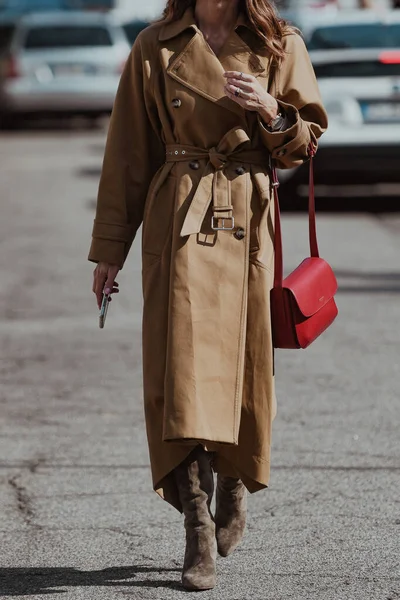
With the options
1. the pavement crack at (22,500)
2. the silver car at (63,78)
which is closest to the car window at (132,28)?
the silver car at (63,78)

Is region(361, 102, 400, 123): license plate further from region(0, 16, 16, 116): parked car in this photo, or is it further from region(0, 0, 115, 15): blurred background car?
region(0, 0, 115, 15): blurred background car

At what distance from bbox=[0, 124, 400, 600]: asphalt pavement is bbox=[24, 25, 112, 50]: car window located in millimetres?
12867

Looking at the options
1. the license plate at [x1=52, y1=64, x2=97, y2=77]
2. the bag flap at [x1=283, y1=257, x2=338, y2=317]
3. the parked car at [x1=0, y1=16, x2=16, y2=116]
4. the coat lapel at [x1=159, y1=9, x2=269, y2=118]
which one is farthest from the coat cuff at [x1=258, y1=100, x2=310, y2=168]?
the parked car at [x1=0, y1=16, x2=16, y2=116]

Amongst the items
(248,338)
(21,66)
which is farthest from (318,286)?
(21,66)

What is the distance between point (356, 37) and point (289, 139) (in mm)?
9314

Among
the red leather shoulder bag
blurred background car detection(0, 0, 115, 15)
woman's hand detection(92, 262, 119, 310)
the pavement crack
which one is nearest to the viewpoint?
the red leather shoulder bag

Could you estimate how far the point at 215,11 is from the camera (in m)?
3.95

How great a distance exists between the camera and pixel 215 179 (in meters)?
3.94

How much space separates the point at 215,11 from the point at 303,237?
7387 mm

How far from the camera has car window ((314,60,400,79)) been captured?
40.7 feet

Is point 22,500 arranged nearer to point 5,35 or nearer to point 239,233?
point 239,233

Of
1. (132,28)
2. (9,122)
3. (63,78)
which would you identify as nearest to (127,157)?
(63,78)

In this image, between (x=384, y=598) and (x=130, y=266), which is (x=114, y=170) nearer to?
(x=384, y=598)

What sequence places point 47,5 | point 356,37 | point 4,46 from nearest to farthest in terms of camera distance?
point 356,37 → point 4,46 → point 47,5
